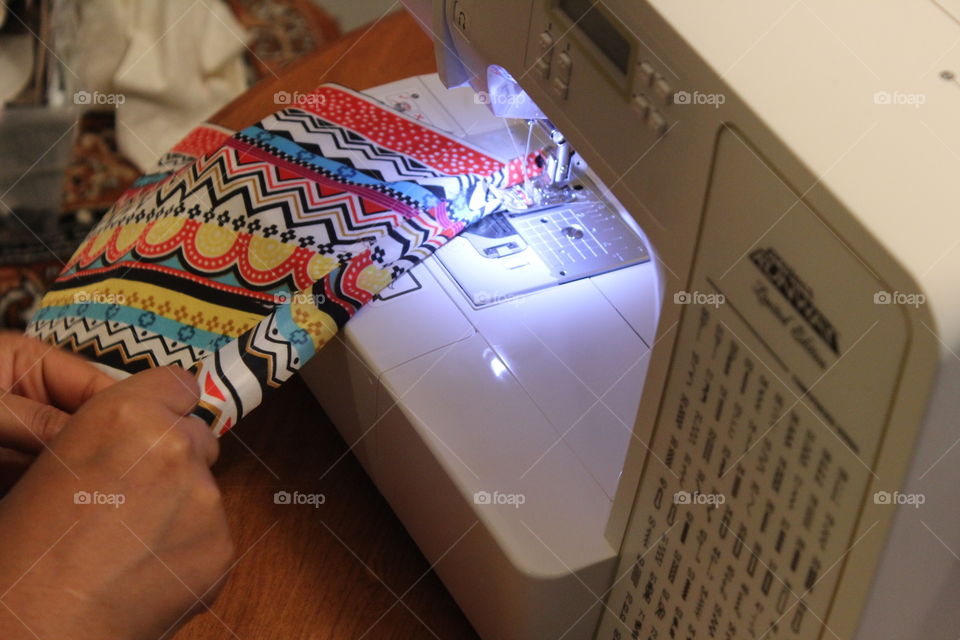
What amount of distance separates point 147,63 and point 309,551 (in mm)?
986

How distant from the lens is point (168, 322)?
0.98m

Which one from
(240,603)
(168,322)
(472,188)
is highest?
(472,188)

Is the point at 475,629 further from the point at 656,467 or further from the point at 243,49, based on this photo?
the point at 243,49

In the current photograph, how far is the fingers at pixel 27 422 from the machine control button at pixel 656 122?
1.40ft

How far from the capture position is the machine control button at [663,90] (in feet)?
1.96

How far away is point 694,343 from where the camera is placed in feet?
2.13

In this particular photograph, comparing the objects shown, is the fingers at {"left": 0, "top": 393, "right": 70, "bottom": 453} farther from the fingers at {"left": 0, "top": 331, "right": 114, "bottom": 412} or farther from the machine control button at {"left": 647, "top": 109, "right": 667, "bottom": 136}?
the machine control button at {"left": 647, "top": 109, "right": 667, "bottom": 136}

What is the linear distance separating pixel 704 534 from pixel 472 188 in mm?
433

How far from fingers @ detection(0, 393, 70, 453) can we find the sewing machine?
0.26 metres

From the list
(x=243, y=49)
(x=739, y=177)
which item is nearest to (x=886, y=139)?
(x=739, y=177)

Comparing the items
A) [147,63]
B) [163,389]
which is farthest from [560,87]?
[147,63]

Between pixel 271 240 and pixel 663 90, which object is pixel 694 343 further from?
pixel 271 240

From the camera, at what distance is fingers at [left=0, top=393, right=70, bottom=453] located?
2.39ft

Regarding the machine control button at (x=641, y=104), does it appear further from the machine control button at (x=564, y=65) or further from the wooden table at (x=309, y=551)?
the wooden table at (x=309, y=551)
